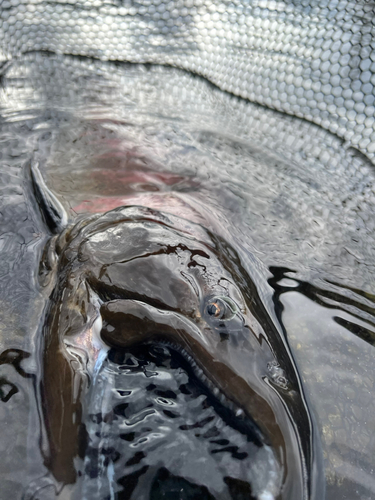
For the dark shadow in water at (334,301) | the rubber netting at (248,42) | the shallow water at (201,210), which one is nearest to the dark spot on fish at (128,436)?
the shallow water at (201,210)

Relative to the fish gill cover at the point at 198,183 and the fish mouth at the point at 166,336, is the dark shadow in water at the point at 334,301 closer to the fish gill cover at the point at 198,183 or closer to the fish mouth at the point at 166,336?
the fish gill cover at the point at 198,183

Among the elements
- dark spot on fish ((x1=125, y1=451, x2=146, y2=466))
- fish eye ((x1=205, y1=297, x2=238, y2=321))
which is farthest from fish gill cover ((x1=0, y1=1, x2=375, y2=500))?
fish eye ((x1=205, y1=297, x2=238, y2=321))

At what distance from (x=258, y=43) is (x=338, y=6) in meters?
0.34

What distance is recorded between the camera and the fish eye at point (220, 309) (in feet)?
3.97

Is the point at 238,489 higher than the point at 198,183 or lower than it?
lower

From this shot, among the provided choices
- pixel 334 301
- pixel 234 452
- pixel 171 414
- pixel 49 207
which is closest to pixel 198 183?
pixel 49 207

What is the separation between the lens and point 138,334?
1.26 m

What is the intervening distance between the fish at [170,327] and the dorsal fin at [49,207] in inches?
2.6

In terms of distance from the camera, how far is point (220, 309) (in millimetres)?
1214

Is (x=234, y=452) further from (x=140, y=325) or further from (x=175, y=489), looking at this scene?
(x=140, y=325)

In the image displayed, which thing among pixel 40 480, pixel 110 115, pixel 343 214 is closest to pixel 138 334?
pixel 40 480

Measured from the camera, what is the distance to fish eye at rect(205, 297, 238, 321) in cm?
121

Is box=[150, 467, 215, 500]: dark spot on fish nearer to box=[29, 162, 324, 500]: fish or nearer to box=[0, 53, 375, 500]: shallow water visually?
box=[0, 53, 375, 500]: shallow water

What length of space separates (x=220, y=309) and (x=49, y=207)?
0.80 metres
